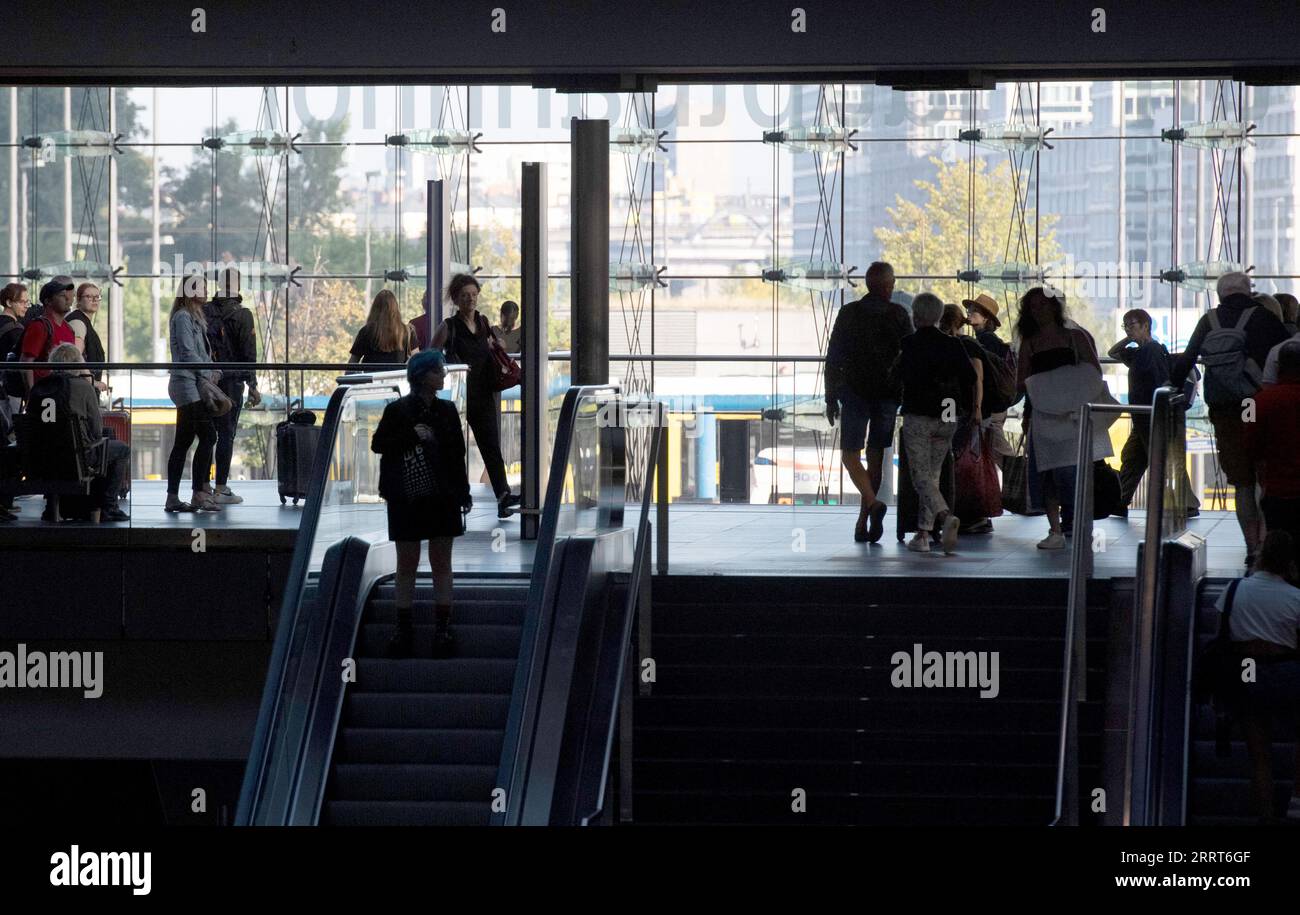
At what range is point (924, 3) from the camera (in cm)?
834

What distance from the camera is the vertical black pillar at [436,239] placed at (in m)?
9.55

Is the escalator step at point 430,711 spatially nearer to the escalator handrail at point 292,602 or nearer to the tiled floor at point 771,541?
the escalator handrail at point 292,602

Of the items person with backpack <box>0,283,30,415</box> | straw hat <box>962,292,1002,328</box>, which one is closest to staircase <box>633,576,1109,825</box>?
straw hat <box>962,292,1002,328</box>

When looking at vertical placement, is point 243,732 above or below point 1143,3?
below

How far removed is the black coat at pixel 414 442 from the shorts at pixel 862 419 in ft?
7.48

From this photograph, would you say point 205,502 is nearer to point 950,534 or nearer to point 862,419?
point 862,419

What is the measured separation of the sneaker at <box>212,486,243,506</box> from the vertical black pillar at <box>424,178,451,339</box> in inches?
54.5

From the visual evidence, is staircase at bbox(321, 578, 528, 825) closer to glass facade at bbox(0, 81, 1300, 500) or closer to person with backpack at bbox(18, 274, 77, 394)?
person with backpack at bbox(18, 274, 77, 394)

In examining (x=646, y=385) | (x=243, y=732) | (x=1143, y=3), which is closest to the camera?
(x=1143, y=3)

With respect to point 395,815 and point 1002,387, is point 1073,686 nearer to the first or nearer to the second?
point 395,815

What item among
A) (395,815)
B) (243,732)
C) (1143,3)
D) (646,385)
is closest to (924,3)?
(1143,3)

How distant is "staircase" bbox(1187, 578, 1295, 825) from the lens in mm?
6426

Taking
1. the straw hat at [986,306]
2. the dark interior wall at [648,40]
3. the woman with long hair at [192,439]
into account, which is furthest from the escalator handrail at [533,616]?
the straw hat at [986,306]

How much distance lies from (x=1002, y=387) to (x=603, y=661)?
11.5 ft
